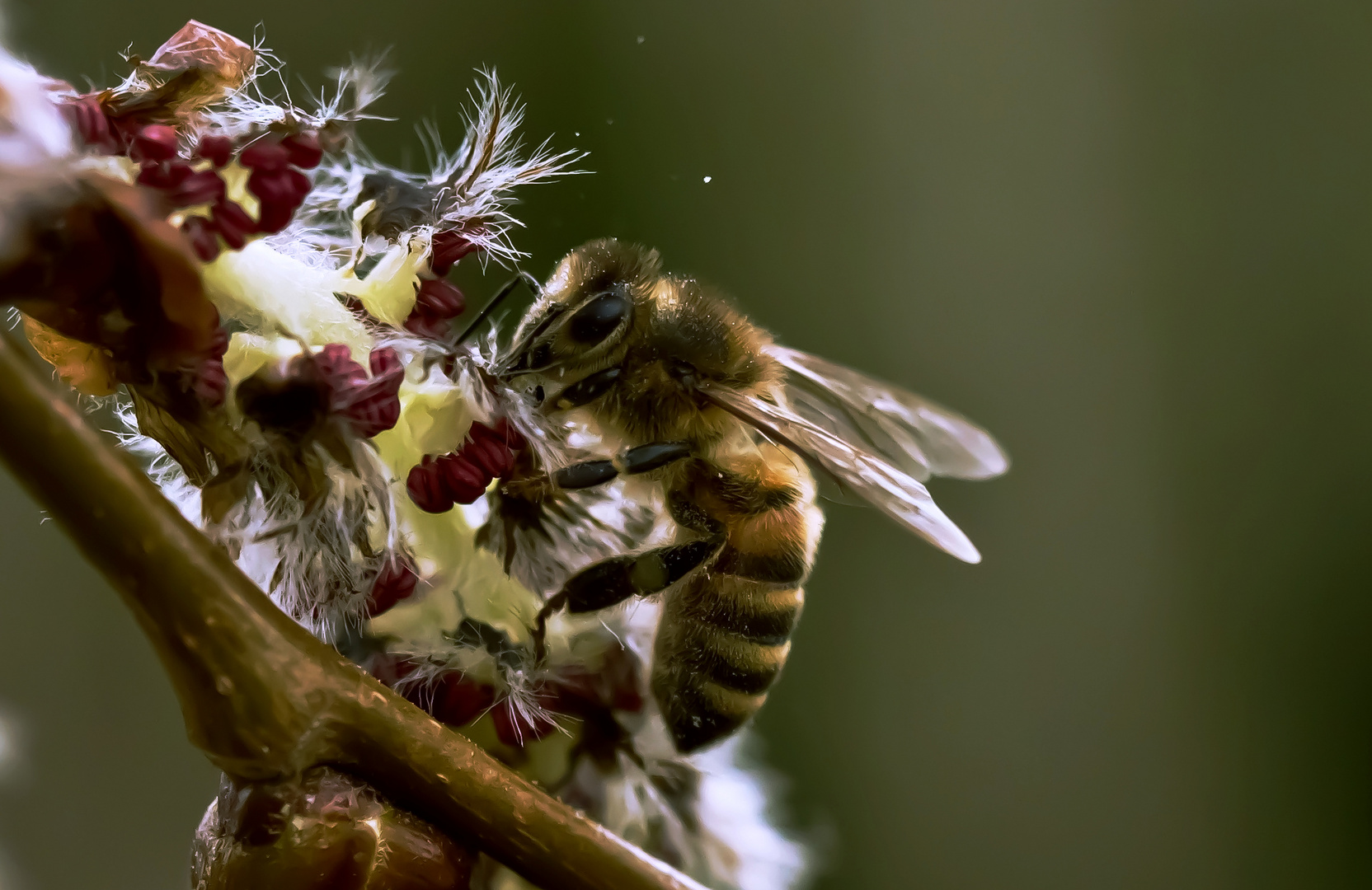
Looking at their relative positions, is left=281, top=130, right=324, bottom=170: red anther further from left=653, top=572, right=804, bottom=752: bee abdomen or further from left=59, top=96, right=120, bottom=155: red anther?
left=653, top=572, right=804, bottom=752: bee abdomen

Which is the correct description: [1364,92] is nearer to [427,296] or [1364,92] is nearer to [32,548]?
[427,296]

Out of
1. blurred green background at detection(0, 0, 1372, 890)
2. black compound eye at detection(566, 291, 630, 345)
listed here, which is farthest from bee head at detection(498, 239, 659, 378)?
blurred green background at detection(0, 0, 1372, 890)

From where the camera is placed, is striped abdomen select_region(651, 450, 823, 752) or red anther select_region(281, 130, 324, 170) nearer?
red anther select_region(281, 130, 324, 170)

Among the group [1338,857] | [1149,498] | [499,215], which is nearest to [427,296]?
[499,215]

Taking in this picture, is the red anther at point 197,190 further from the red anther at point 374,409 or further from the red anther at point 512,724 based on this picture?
the red anther at point 512,724

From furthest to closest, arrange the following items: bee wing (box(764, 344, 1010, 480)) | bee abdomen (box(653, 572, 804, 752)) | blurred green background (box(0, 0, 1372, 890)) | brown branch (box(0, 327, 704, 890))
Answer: blurred green background (box(0, 0, 1372, 890)) < bee wing (box(764, 344, 1010, 480)) < bee abdomen (box(653, 572, 804, 752)) < brown branch (box(0, 327, 704, 890))

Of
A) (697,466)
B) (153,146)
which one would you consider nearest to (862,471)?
(697,466)
